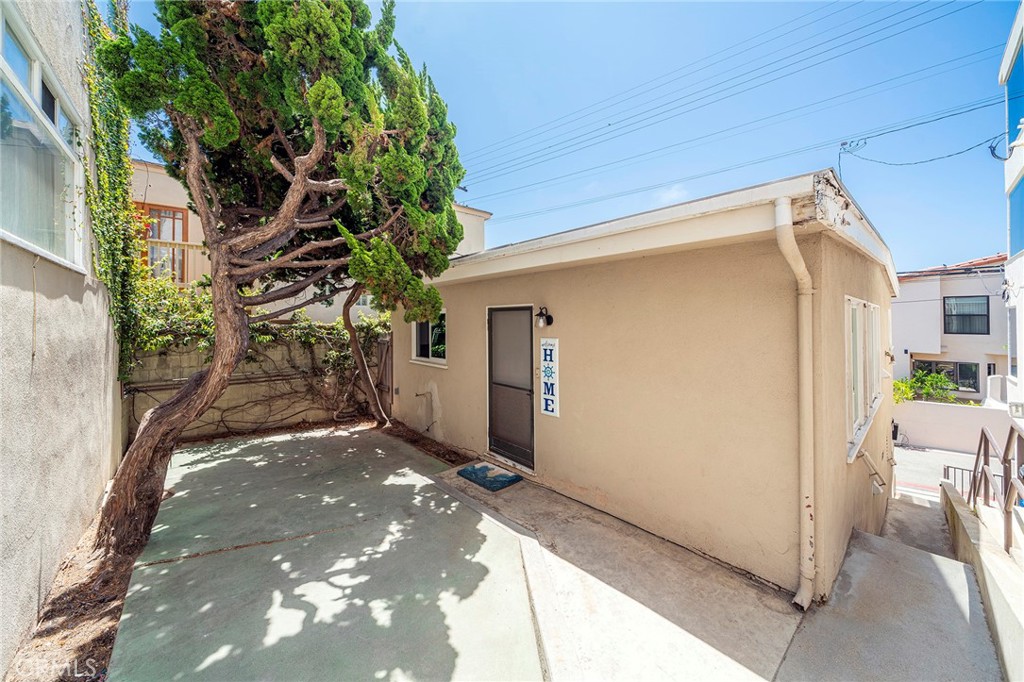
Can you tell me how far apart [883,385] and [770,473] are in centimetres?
518

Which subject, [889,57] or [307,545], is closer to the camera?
[307,545]

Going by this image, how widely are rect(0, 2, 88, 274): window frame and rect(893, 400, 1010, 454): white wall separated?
2186cm

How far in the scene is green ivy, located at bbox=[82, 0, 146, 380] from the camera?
161 inches

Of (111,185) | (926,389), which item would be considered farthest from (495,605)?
(926,389)

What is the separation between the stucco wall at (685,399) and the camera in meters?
3.04

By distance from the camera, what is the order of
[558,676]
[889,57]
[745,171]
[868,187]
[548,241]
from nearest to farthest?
[558,676], [548,241], [889,57], [868,187], [745,171]

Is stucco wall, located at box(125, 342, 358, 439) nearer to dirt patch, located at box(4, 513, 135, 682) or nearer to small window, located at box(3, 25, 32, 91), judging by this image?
dirt patch, located at box(4, 513, 135, 682)

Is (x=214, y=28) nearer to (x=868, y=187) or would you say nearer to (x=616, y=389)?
(x=616, y=389)

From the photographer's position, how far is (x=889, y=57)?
733 centimetres

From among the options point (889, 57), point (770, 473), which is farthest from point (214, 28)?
point (889, 57)

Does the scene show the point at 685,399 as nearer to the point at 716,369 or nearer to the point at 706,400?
the point at 706,400

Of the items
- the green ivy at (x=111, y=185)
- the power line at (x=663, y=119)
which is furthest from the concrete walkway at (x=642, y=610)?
the power line at (x=663, y=119)

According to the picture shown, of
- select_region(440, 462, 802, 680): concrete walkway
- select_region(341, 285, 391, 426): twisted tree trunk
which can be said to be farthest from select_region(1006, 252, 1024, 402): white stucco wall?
select_region(341, 285, 391, 426): twisted tree trunk

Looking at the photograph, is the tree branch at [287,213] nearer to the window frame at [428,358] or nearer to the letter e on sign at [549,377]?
the window frame at [428,358]
